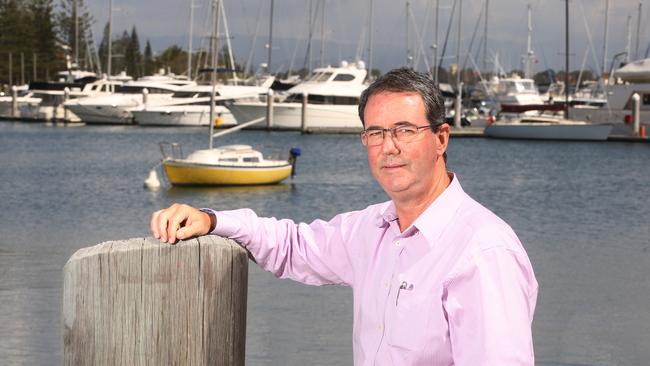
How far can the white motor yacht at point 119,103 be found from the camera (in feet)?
263

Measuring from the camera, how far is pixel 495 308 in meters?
2.79

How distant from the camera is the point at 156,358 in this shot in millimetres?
3221

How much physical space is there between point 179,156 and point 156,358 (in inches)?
1168

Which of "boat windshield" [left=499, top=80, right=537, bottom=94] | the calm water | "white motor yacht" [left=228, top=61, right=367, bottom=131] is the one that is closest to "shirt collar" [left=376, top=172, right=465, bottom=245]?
the calm water

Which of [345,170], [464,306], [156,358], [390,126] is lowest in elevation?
[345,170]

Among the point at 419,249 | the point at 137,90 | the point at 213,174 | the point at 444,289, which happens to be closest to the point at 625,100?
the point at 137,90

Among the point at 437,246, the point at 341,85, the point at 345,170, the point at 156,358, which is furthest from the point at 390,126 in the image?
the point at 341,85

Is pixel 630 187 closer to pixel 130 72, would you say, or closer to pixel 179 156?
pixel 179 156

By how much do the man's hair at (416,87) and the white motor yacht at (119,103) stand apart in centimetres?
7638

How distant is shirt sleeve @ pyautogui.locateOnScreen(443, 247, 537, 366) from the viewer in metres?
2.79

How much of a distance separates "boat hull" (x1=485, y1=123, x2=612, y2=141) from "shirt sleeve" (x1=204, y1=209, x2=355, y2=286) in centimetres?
5923

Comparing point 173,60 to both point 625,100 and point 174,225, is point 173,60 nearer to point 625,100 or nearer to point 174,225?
point 625,100

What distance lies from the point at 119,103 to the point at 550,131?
3027 centimetres

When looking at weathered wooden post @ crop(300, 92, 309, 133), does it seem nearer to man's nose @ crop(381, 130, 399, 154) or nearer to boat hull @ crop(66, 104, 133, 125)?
boat hull @ crop(66, 104, 133, 125)
